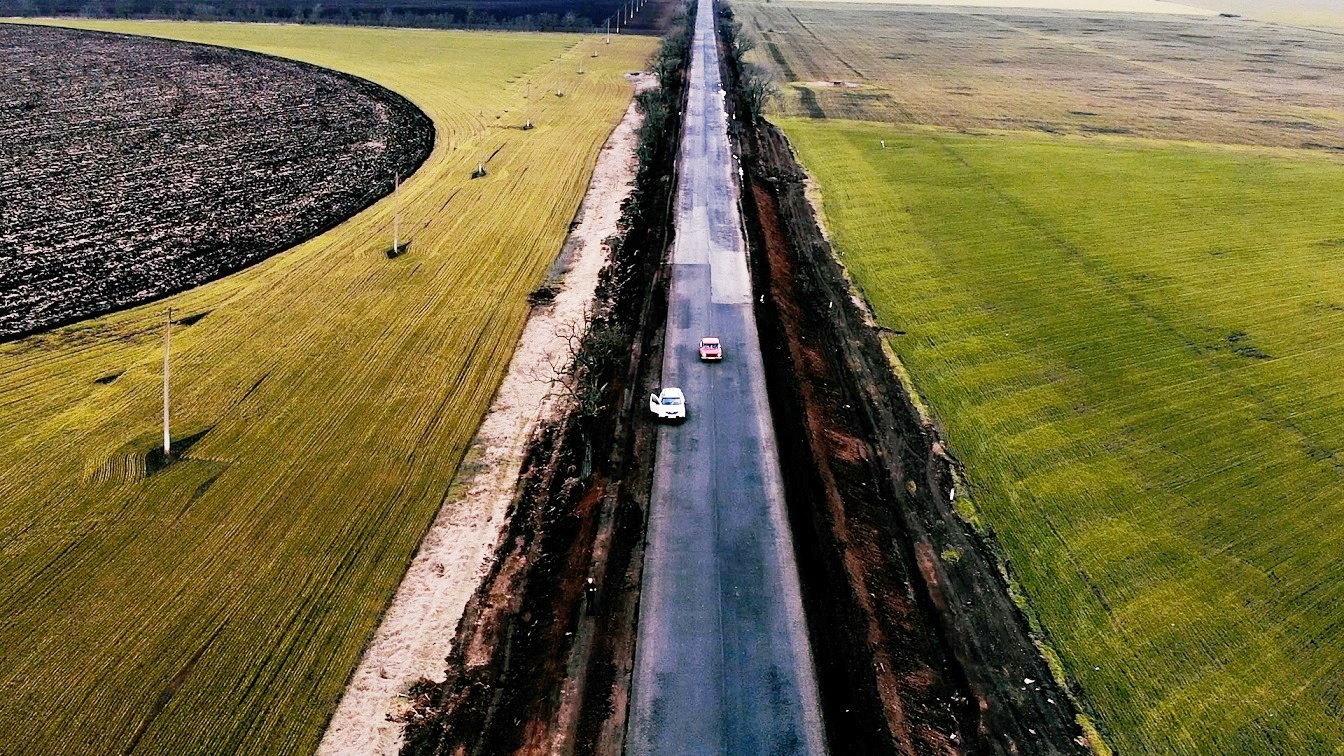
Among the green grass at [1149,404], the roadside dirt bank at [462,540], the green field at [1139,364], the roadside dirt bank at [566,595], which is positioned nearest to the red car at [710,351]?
the roadside dirt bank at [566,595]

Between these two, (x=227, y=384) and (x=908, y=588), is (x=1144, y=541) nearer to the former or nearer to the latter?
(x=908, y=588)

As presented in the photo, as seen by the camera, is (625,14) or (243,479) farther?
(625,14)

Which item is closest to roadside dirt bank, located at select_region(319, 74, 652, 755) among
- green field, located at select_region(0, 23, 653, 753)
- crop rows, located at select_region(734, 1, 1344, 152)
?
green field, located at select_region(0, 23, 653, 753)

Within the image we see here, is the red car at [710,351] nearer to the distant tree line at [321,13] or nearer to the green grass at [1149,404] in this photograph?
the green grass at [1149,404]

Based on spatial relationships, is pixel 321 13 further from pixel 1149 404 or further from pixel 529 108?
pixel 1149 404

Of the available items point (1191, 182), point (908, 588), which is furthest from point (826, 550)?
point (1191, 182)

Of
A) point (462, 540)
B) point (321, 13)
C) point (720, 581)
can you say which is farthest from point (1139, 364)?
point (321, 13)

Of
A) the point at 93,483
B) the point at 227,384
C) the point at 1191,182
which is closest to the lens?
the point at 93,483
